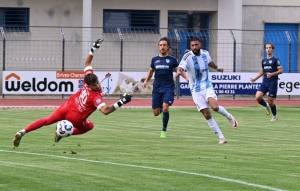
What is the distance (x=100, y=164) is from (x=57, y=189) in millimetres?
2346

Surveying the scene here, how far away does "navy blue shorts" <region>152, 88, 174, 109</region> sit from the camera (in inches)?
682

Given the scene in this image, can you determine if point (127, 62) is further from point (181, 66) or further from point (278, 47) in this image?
point (181, 66)

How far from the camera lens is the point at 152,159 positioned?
11914 mm

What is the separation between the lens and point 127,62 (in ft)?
120

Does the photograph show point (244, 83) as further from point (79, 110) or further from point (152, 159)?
point (152, 159)

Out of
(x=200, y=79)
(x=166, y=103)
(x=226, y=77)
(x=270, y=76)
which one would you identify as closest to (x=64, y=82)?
(x=226, y=77)

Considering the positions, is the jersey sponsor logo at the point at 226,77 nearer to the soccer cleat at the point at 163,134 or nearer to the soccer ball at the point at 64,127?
the soccer cleat at the point at 163,134

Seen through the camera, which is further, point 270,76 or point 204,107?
point 270,76

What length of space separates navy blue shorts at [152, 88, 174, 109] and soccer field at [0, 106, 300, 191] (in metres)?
0.73

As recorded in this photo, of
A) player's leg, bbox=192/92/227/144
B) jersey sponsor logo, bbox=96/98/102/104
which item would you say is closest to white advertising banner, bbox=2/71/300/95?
player's leg, bbox=192/92/227/144

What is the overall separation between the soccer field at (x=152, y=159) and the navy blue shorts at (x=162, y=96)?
2.38 feet

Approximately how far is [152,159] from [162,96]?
582 cm

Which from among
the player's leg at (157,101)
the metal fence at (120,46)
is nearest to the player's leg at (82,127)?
the player's leg at (157,101)

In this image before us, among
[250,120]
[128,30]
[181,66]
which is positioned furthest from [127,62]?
[181,66]
